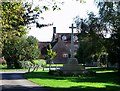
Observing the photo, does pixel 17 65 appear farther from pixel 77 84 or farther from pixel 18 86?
pixel 18 86

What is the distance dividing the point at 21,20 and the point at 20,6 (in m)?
0.85

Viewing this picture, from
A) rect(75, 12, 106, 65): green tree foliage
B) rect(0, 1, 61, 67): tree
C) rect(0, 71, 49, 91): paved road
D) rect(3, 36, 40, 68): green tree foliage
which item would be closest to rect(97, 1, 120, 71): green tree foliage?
rect(75, 12, 106, 65): green tree foliage

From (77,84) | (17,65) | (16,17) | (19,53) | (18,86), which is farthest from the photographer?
(19,53)

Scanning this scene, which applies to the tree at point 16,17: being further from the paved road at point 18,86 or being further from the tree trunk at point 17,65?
the tree trunk at point 17,65

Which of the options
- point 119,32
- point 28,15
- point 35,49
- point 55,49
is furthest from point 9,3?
point 55,49

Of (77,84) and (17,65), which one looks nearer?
(77,84)

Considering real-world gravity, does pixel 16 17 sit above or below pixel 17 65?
above

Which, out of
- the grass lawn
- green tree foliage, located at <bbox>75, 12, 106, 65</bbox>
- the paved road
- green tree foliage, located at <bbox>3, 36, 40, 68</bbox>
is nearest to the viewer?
the paved road

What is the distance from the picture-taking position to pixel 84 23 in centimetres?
4372

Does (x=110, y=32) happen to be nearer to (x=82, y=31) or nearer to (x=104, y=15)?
(x=104, y=15)

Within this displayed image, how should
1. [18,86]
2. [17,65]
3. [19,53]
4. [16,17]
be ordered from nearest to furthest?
[16,17] < [18,86] < [17,65] < [19,53]

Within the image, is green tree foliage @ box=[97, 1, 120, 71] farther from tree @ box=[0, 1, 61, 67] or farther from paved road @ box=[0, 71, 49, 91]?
tree @ box=[0, 1, 61, 67]

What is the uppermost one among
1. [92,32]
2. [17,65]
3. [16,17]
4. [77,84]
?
[92,32]

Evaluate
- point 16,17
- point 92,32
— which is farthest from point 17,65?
point 16,17
